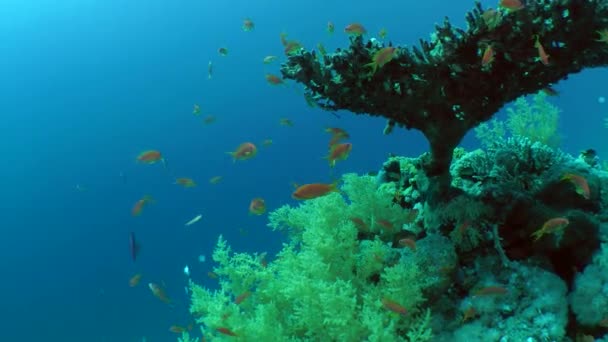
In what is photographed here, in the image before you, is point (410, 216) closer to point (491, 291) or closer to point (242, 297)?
point (491, 291)

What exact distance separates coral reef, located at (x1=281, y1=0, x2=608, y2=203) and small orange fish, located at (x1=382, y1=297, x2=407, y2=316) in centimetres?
153

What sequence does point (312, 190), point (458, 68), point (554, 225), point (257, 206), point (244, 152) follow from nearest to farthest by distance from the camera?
1. point (554, 225)
2. point (458, 68)
3. point (312, 190)
4. point (257, 206)
5. point (244, 152)

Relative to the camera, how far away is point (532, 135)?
675 centimetres

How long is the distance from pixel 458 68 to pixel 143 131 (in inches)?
1580

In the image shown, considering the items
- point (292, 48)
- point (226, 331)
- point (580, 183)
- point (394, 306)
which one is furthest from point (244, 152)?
point (580, 183)

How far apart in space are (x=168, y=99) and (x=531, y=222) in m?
40.8

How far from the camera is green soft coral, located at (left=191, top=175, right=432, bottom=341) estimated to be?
3.71 metres

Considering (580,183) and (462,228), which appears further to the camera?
(462,228)

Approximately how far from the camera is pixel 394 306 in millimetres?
3562

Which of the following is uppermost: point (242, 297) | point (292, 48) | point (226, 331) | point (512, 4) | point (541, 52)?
point (292, 48)

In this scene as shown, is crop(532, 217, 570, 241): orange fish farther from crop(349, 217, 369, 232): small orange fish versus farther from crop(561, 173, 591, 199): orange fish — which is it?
crop(349, 217, 369, 232): small orange fish

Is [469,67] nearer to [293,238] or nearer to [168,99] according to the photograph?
[293,238]

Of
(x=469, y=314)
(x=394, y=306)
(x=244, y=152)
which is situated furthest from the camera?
(x=244, y=152)

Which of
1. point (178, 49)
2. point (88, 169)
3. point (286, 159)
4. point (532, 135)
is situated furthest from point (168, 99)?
point (532, 135)
